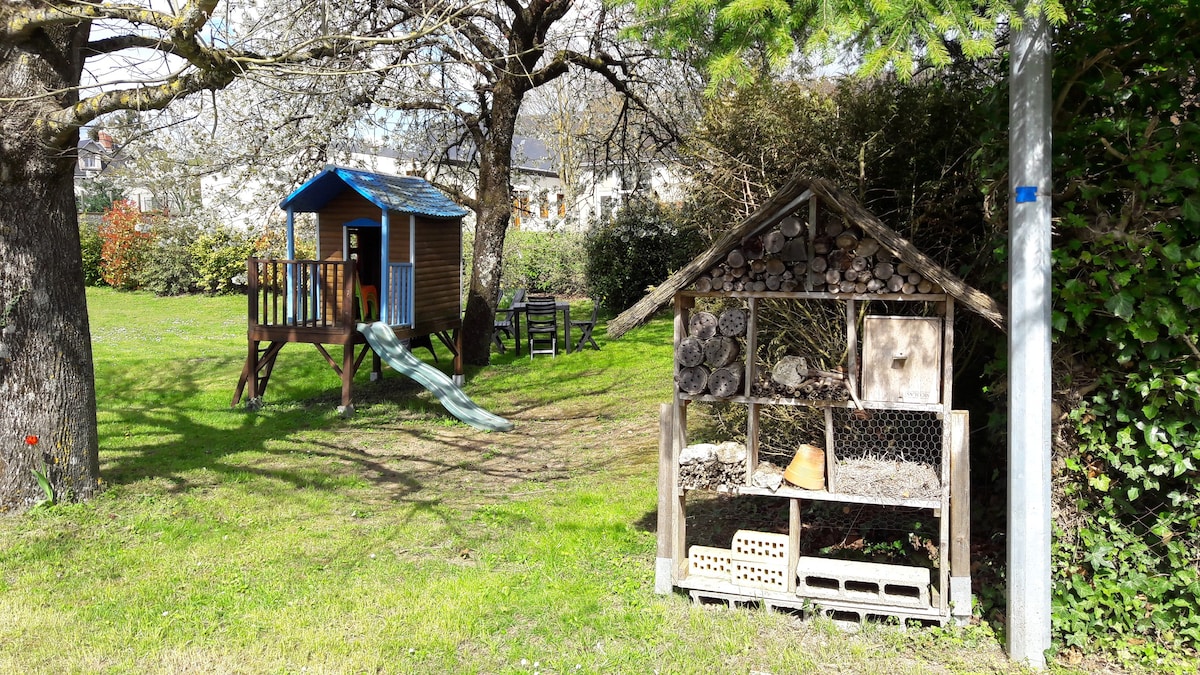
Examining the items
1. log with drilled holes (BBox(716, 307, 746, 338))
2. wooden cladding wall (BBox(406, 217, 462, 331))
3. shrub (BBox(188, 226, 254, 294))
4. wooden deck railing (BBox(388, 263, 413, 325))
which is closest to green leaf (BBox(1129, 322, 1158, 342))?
log with drilled holes (BBox(716, 307, 746, 338))

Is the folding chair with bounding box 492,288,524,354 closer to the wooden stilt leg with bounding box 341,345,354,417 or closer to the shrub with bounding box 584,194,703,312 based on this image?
the shrub with bounding box 584,194,703,312

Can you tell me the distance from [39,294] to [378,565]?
11.1 feet

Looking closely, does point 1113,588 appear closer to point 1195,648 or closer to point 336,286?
point 1195,648


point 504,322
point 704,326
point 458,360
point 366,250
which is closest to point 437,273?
point 366,250

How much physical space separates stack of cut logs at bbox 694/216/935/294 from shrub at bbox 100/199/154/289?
2443 centimetres

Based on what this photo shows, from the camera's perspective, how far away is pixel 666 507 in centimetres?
514

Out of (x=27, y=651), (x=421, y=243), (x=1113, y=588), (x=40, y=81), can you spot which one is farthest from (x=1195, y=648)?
(x=421, y=243)

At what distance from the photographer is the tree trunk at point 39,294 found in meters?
6.43

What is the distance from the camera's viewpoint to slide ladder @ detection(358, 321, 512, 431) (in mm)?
10531

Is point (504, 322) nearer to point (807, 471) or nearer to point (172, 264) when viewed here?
point (807, 471)

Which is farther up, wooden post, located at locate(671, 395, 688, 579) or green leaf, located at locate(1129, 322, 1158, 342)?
green leaf, located at locate(1129, 322, 1158, 342)

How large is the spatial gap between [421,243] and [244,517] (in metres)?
6.35

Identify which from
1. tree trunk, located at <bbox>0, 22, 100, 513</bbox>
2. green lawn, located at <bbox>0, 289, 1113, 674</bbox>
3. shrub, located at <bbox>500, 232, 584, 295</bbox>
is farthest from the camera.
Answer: shrub, located at <bbox>500, 232, 584, 295</bbox>

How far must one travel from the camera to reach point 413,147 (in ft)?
55.8
